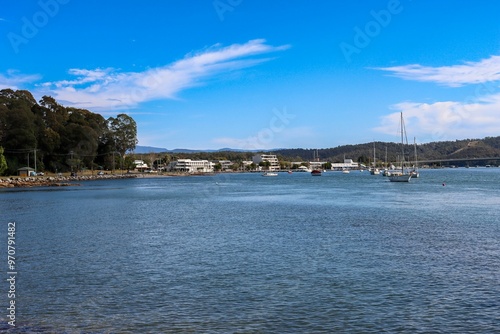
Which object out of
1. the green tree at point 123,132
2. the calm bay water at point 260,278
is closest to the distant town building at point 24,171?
the green tree at point 123,132

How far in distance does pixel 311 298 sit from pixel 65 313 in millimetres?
6362

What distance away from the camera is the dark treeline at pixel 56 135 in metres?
99.7

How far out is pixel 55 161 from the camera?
119m

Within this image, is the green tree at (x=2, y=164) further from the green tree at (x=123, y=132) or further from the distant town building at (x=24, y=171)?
the green tree at (x=123, y=132)

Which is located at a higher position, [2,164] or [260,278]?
[2,164]

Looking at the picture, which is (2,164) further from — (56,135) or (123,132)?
(123,132)

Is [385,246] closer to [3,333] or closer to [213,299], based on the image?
[213,299]

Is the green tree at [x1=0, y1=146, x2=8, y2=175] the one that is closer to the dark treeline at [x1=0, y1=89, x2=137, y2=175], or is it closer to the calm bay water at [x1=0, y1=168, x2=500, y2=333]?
the dark treeline at [x1=0, y1=89, x2=137, y2=175]

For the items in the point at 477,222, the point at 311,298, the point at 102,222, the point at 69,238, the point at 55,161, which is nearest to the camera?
the point at 311,298

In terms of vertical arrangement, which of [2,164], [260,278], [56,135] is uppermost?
[56,135]

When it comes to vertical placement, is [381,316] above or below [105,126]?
below

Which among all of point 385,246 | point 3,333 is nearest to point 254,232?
point 385,246

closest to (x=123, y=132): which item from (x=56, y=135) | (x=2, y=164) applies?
(x=56, y=135)

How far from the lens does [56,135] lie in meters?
111
